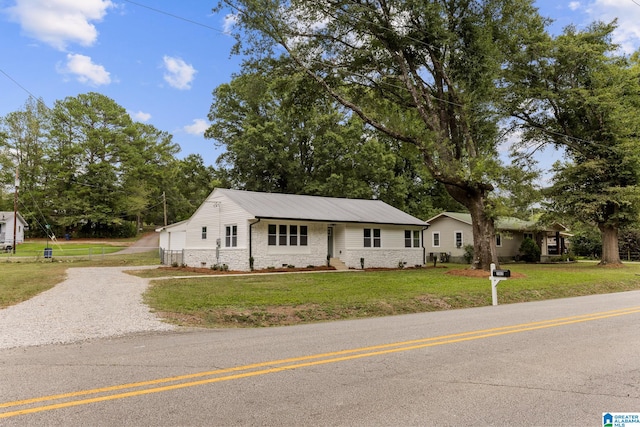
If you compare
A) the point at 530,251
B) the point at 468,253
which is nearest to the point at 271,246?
the point at 468,253

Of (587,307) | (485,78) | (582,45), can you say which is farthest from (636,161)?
(587,307)

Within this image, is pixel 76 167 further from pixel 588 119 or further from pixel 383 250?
pixel 588 119

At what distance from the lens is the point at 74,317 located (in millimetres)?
9047

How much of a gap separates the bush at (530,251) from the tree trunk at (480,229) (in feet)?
55.1

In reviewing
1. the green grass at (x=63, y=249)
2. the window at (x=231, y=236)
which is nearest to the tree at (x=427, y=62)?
the window at (x=231, y=236)

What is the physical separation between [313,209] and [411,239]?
6.96 m

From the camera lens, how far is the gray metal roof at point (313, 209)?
23.3m

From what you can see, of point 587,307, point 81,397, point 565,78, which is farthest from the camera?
point 565,78

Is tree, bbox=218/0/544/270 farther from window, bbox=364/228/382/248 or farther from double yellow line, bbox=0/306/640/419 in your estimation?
double yellow line, bbox=0/306/640/419

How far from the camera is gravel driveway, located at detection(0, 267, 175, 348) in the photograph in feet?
24.0

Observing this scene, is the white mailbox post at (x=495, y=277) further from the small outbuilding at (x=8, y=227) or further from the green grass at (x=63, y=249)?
the small outbuilding at (x=8, y=227)

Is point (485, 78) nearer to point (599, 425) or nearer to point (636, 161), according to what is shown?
point (636, 161)

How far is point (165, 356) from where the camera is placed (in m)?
5.86

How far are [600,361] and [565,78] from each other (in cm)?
2825
